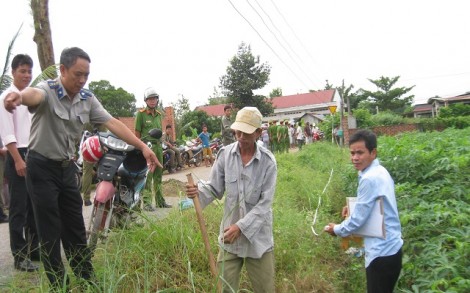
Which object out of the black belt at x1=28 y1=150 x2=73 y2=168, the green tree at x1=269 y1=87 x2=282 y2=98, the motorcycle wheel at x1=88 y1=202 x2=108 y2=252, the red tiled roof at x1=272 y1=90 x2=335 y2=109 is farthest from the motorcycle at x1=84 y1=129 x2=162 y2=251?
the green tree at x1=269 y1=87 x2=282 y2=98

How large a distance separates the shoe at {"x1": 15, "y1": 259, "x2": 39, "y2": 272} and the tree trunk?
4.06 meters

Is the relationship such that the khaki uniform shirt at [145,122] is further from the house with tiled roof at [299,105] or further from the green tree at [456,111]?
the house with tiled roof at [299,105]

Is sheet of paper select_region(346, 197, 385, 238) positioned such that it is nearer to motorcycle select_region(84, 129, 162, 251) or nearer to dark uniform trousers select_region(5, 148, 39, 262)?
motorcycle select_region(84, 129, 162, 251)

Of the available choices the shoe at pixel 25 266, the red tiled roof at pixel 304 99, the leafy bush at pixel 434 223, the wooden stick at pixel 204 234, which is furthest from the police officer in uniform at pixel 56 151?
the red tiled roof at pixel 304 99

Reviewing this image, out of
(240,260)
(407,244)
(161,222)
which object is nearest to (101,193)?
(161,222)

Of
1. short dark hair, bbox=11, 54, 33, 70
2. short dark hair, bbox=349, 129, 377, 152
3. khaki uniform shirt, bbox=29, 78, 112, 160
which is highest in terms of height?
short dark hair, bbox=11, 54, 33, 70

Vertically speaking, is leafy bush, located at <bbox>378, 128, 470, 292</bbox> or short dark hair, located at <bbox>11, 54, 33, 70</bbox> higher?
short dark hair, located at <bbox>11, 54, 33, 70</bbox>

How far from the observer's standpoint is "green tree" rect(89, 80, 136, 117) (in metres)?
42.8

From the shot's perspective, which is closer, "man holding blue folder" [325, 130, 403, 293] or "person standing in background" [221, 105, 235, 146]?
"man holding blue folder" [325, 130, 403, 293]

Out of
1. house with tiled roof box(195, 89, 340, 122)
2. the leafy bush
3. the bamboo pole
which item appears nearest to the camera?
the bamboo pole

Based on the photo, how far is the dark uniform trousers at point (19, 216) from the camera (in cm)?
369

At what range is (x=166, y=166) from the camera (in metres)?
12.8

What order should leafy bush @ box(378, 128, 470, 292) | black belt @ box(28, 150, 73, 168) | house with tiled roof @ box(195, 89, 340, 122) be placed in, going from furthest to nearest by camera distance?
house with tiled roof @ box(195, 89, 340, 122) → leafy bush @ box(378, 128, 470, 292) → black belt @ box(28, 150, 73, 168)

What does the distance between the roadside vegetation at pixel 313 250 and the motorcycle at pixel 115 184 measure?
0.30 meters
